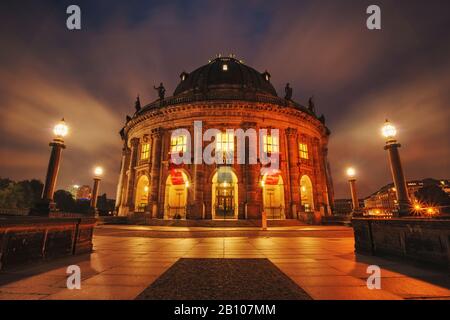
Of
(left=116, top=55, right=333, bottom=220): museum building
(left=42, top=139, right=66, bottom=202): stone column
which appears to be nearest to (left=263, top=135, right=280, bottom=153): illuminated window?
(left=116, top=55, right=333, bottom=220): museum building

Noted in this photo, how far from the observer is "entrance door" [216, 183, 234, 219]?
85.0ft

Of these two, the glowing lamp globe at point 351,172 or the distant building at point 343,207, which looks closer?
the glowing lamp globe at point 351,172

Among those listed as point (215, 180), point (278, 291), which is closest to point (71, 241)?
point (278, 291)

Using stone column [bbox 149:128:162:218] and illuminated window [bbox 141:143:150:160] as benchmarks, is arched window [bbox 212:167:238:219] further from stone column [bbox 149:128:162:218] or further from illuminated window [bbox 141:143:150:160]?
illuminated window [bbox 141:143:150:160]

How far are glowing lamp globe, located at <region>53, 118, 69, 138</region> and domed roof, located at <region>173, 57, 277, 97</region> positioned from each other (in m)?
22.6

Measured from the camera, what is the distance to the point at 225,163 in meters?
24.5

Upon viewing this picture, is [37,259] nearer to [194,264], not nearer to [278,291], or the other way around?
[194,264]

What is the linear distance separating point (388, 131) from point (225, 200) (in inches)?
763

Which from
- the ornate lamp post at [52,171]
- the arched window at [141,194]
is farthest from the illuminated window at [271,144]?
the ornate lamp post at [52,171]

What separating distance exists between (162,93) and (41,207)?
2444 centimetres

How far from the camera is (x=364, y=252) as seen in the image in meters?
6.71

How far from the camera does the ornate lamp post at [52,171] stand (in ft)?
26.8

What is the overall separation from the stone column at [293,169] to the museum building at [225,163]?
109mm

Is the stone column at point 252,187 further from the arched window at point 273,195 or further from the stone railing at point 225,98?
the stone railing at point 225,98
